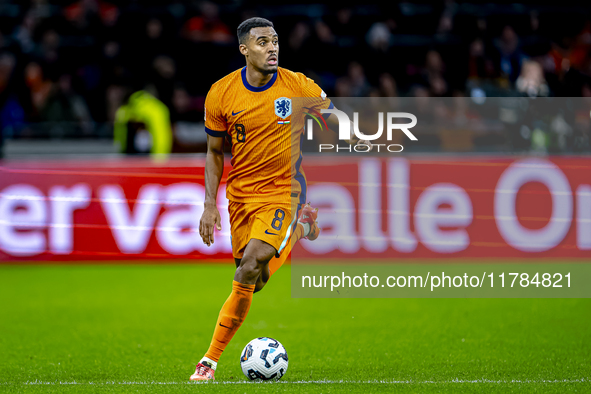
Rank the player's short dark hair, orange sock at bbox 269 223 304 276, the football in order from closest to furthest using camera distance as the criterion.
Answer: the football
the player's short dark hair
orange sock at bbox 269 223 304 276

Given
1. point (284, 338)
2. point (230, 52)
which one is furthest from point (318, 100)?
point (230, 52)

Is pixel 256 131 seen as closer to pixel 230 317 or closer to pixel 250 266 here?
pixel 250 266

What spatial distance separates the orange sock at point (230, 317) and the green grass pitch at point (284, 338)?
0.22 m

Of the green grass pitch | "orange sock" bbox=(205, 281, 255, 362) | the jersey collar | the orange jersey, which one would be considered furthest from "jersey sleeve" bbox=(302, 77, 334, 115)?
the green grass pitch

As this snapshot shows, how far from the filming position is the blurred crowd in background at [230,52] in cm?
1254

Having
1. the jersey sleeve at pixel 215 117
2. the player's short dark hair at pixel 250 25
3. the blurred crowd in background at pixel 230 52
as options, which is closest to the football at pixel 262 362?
the jersey sleeve at pixel 215 117

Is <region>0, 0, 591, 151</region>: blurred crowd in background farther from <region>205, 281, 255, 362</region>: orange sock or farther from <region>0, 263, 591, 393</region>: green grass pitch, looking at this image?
<region>205, 281, 255, 362</region>: orange sock

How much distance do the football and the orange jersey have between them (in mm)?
957

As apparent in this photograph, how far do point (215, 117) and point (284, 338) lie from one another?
229 centimetres

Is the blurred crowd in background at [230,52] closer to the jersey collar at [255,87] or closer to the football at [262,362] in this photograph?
the jersey collar at [255,87]

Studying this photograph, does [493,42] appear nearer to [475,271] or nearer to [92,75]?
[475,271]

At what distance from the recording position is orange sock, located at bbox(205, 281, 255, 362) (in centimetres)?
533

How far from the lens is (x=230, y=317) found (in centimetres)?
536

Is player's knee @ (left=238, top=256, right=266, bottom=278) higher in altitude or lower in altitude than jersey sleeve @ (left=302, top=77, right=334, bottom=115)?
lower
